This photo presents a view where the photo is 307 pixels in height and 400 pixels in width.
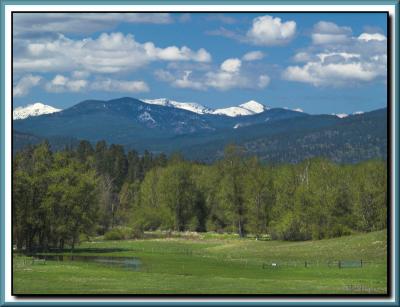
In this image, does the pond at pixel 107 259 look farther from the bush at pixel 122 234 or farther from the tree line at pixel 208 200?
the bush at pixel 122 234

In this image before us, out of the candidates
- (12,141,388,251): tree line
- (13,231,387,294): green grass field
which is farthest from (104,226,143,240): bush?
(13,231,387,294): green grass field

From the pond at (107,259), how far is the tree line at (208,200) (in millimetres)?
8155

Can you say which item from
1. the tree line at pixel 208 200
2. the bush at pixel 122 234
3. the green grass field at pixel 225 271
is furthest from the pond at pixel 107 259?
the bush at pixel 122 234

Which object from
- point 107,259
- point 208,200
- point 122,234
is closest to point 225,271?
point 107,259

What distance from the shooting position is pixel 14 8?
3180 cm

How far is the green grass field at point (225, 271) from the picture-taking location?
44031 mm

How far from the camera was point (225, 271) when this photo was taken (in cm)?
6512

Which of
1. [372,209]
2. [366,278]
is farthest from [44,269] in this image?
[372,209]

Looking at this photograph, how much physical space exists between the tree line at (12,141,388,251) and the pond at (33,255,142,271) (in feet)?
26.8

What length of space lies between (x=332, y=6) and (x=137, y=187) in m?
162

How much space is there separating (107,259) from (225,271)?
20.4m

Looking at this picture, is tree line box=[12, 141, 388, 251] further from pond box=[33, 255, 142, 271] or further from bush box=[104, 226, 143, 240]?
pond box=[33, 255, 142, 271]

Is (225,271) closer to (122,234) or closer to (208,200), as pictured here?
(122,234)

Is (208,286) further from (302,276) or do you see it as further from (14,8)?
(14,8)
